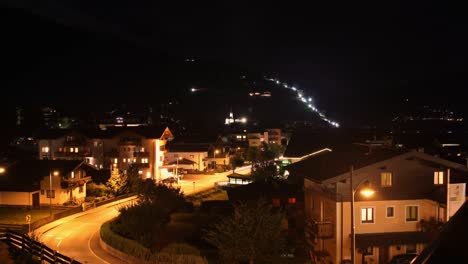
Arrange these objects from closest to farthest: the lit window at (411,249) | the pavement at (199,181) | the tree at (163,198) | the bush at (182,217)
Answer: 1. the lit window at (411,249)
2. the bush at (182,217)
3. the tree at (163,198)
4. the pavement at (199,181)

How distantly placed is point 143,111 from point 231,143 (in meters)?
74.1

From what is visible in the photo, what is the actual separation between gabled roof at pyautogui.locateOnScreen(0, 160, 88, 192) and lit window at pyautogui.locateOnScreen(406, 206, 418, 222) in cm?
3072

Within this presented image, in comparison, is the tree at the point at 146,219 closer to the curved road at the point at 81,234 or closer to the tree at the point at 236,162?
the curved road at the point at 81,234

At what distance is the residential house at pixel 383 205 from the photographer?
78.4ft

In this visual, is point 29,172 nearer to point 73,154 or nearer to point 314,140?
point 73,154

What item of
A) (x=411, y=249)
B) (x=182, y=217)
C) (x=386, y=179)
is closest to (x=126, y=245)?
(x=182, y=217)

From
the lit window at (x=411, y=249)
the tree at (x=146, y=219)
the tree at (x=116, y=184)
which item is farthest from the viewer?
the tree at (x=116, y=184)

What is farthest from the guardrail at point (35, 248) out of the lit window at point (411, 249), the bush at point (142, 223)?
the lit window at point (411, 249)

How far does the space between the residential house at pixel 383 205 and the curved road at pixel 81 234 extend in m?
10.9

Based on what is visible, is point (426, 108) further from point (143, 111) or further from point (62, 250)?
point (62, 250)

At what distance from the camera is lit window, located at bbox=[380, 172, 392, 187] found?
81.9 ft

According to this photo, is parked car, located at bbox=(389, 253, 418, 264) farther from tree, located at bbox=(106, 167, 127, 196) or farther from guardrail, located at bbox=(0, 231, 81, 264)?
tree, located at bbox=(106, 167, 127, 196)

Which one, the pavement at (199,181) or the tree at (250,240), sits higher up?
the tree at (250,240)

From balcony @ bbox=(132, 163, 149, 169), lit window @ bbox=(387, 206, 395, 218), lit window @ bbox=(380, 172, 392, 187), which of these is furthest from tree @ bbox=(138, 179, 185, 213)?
balcony @ bbox=(132, 163, 149, 169)
